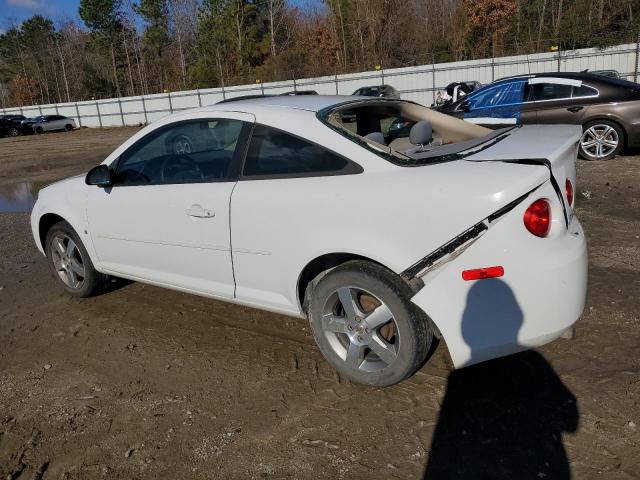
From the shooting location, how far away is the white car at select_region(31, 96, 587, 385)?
2.58m

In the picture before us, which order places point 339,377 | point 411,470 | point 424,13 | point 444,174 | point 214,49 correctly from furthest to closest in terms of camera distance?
point 214,49 < point 424,13 < point 339,377 < point 444,174 < point 411,470

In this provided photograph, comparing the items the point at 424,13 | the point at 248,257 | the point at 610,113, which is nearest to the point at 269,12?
the point at 424,13

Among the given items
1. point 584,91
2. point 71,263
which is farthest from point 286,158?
point 584,91

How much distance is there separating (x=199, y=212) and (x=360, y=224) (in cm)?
118

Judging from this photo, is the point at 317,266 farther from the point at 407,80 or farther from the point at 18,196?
the point at 407,80

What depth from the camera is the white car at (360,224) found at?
8.46ft

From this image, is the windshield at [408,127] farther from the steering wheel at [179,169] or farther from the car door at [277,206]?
the steering wheel at [179,169]

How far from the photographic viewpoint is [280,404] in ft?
9.80

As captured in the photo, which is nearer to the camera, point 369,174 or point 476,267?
point 476,267

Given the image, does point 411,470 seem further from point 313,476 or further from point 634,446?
point 634,446

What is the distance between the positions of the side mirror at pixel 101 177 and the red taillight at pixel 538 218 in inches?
115

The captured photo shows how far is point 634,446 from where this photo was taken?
2457mm

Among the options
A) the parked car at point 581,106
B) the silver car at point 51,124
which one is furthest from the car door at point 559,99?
the silver car at point 51,124

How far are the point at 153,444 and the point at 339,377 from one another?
110 cm
